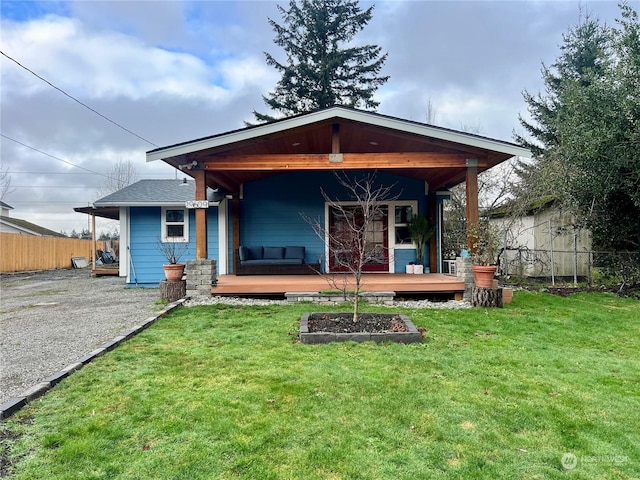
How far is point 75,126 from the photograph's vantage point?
1912cm

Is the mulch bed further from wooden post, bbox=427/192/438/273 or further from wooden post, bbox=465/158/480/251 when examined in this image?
wooden post, bbox=427/192/438/273

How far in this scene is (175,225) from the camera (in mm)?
10148

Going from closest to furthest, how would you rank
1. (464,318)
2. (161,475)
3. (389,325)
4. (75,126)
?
(161,475) → (389,325) → (464,318) → (75,126)

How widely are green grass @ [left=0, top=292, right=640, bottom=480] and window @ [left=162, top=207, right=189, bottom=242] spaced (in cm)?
605

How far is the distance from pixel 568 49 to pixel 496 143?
13.0 m

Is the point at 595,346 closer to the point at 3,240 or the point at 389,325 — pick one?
the point at 389,325

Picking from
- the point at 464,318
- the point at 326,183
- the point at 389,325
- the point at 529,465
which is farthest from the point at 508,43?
the point at 529,465

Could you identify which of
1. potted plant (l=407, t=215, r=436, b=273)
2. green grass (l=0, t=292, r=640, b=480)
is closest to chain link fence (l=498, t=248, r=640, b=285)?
potted plant (l=407, t=215, r=436, b=273)

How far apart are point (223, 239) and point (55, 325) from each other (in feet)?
15.6

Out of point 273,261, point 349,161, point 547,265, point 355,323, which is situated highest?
point 349,161

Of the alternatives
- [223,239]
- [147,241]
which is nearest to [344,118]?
[223,239]

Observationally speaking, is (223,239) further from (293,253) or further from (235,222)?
(293,253)

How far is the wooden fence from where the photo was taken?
52.9 feet

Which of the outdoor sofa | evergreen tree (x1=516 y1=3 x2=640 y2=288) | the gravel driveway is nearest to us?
the gravel driveway
